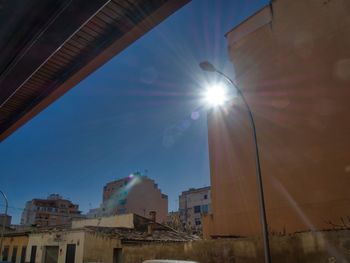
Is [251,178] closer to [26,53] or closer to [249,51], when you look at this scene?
[249,51]

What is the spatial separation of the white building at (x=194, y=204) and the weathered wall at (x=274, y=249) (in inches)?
2121

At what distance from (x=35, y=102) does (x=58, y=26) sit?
144cm

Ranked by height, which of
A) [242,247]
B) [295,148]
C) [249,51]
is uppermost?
[249,51]

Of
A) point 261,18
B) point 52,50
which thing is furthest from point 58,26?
point 261,18

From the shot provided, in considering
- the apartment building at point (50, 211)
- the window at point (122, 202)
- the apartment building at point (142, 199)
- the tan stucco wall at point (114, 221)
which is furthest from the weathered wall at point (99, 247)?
the apartment building at point (50, 211)

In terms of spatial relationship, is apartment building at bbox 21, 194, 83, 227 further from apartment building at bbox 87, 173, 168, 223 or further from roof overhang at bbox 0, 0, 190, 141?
roof overhang at bbox 0, 0, 190, 141

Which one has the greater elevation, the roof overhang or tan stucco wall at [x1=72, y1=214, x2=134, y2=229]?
tan stucco wall at [x1=72, y1=214, x2=134, y2=229]

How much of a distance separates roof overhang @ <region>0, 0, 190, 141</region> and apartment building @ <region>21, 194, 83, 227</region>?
9429 cm

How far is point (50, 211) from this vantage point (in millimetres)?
96000

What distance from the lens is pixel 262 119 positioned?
15.4 metres

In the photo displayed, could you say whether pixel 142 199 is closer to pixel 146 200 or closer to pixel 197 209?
pixel 146 200

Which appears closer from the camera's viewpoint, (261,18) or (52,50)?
(52,50)

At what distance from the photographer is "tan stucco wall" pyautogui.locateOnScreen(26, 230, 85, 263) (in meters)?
26.9

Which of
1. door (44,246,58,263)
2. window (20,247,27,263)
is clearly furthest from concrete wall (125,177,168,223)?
door (44,246,58,263)
